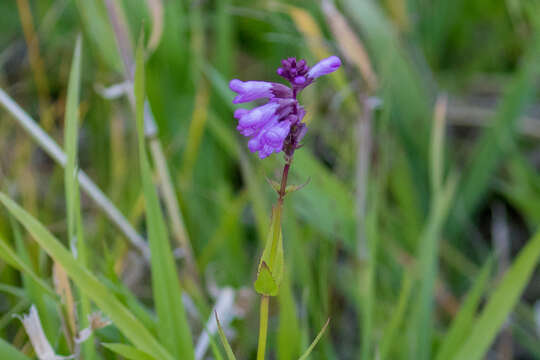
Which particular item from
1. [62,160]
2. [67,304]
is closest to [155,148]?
[62,160]

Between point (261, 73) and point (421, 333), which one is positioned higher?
point (261, 73)

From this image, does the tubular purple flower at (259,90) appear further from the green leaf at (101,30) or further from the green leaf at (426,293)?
the green leaf at (101,30)

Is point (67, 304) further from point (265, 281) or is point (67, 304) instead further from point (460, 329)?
point (460, 329)

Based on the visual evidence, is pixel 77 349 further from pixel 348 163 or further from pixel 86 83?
pixel 86 83

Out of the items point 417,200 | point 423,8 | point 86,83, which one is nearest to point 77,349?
point 417,200

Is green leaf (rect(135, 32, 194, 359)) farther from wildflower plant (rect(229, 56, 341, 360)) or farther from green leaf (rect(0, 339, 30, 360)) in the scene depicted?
wildflower plant (rect(229, 56, 341, 360))

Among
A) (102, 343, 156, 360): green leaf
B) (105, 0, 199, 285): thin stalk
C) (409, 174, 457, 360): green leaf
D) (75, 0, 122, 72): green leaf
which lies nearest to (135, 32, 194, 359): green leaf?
(102, 343, 156, 360): green leaf
